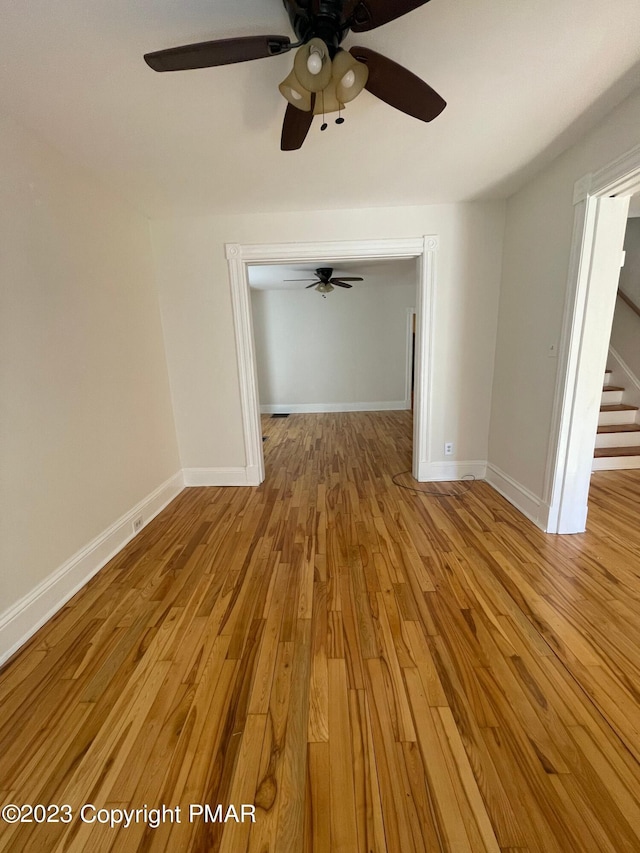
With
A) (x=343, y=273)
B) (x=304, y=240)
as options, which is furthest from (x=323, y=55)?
(x=343, y=273)

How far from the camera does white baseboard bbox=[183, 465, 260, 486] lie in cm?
323

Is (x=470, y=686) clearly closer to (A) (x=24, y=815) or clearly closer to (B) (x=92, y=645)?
(A) (x=24, y=815)

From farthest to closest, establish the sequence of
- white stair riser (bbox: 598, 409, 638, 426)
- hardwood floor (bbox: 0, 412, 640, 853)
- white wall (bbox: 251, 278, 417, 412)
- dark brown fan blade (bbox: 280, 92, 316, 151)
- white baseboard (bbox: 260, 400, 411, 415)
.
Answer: white baseboard (bbox: 260, 400, 411, 415) → white wall (bbox: 251, 278, 417, 412) → white stair riser (bbox: 598, 409, 638, 426) → dark brown fan blade (bbox: 280, 92, 316, 151) → hardwood floor (bbox: 0, 412, 640, 853)

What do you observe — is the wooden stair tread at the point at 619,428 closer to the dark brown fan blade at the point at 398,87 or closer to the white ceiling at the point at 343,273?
the white ceiling at the point at 343,273

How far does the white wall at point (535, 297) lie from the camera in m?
1.79

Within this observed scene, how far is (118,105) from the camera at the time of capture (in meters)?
1.49

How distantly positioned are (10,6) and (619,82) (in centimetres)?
234

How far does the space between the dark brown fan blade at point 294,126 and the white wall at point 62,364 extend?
51.5 inches

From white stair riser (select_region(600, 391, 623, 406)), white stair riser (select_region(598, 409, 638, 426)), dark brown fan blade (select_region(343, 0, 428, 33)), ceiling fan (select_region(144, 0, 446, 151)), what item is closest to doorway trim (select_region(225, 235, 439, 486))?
ceiling fan (select_region(144, 0, 446, 151))

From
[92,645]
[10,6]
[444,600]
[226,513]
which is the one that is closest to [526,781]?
[444,600]

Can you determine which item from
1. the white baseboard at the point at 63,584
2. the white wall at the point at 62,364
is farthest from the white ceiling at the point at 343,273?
the white baseboard at the point at 63,584

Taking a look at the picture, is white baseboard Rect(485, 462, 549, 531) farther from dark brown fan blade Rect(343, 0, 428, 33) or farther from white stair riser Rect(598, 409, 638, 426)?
dark brown fan blade Rect(343, 0, 428, 33)

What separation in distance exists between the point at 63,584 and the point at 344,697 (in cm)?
159

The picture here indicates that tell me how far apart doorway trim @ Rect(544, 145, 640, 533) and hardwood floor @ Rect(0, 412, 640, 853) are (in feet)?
1.22
